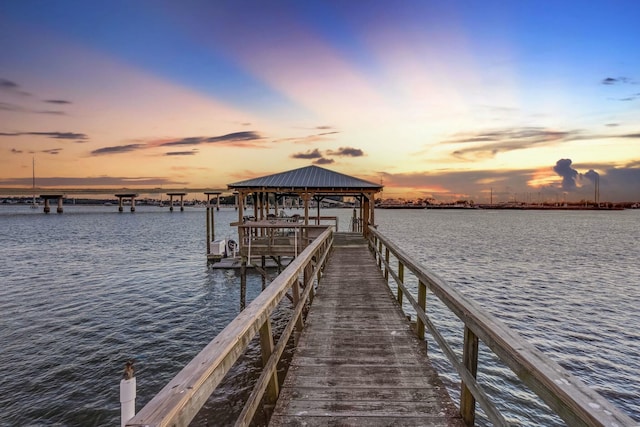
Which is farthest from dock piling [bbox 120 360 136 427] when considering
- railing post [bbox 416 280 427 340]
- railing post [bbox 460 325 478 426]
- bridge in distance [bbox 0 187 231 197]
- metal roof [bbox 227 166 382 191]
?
bridge in distance [bbox 0 187 231 197]

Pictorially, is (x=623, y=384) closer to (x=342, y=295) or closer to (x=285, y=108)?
(x=342, y=295)

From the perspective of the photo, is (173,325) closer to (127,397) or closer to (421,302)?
(127,397)

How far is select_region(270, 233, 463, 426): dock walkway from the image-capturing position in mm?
2975

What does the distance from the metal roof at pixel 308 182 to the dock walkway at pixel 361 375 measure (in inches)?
421

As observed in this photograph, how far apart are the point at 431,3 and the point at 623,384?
13449 millimetres

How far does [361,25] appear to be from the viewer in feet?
47.1

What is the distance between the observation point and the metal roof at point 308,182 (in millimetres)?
16859

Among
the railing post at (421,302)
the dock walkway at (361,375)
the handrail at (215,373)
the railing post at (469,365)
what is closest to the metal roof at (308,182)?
the dock walkway at (361,375)

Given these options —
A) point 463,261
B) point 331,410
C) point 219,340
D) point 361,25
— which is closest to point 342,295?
point 331,410

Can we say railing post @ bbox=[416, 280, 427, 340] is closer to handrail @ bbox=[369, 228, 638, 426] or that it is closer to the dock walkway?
the dock walkway

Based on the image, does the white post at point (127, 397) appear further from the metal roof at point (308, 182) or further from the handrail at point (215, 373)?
the metal roof at point (308, 182)

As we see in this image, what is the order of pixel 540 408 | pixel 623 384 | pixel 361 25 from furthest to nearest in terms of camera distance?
1. pixel 361 25
2. pixel 623 384
3. pixel 540 408

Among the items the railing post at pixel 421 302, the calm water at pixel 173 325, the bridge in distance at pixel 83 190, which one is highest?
the bridge in distance at pixel 83 190

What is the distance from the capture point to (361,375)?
3738 millimetres
